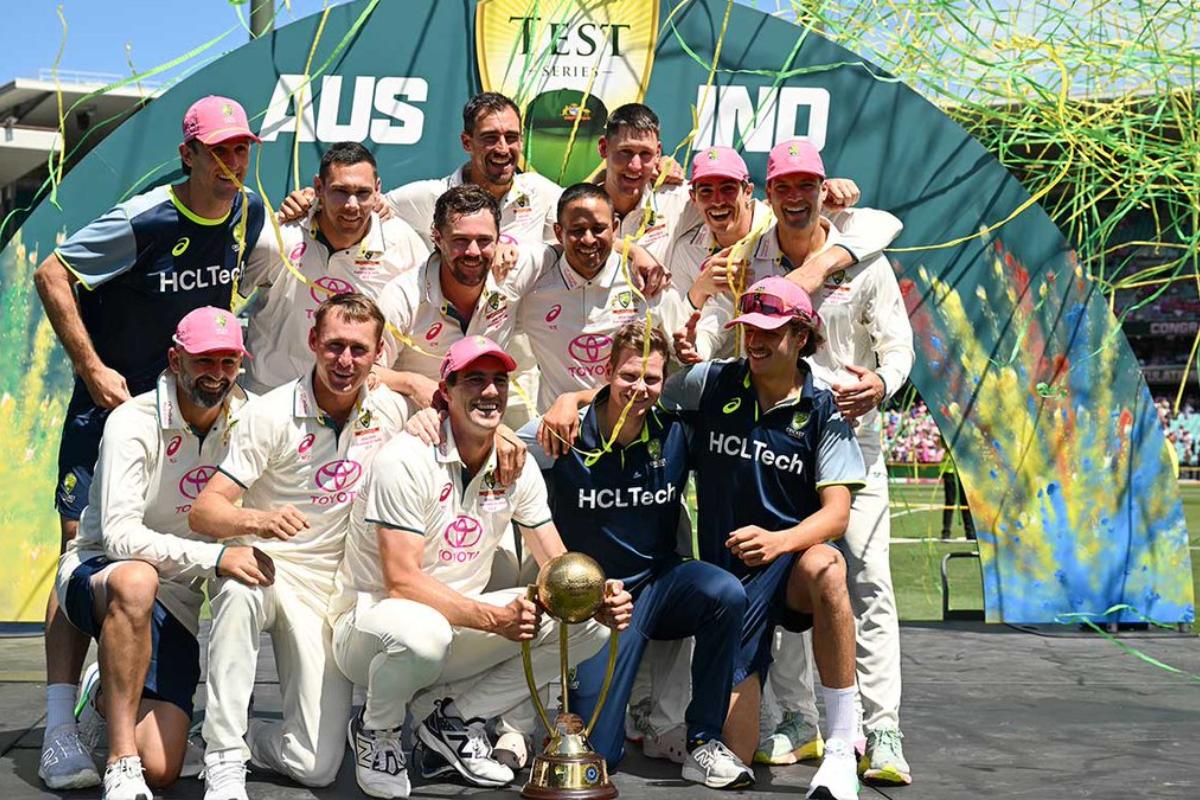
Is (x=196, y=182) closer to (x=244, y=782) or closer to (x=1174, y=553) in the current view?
(x=244, y=782)

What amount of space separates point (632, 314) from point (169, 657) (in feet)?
6.55

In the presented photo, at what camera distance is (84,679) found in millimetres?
4988

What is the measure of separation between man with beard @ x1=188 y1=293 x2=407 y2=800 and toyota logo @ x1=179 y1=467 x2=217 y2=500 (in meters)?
0.12

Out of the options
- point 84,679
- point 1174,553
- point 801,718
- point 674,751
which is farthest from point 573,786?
point 1174,553

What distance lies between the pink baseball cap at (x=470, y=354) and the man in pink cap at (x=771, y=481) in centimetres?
79

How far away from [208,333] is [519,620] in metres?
1.25

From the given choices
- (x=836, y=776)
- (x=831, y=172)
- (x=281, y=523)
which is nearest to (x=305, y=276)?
(x=281, y=523)

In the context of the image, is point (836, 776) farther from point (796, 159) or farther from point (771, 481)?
point (796, 159)

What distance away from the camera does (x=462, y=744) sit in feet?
16.0

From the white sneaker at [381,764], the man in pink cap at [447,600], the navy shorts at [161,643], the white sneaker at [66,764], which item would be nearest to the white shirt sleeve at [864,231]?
the man in pink cap at [447,600]

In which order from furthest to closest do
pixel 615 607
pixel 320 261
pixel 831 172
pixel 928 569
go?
pixel 928 569, pixel 831 172, pixel 320 261, pixel 615 607

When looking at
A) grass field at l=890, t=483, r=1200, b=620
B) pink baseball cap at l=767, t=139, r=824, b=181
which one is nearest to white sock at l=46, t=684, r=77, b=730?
pink baseball cap at l=767, t=139, r=824, b=181

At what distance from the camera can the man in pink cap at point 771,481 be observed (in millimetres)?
4902

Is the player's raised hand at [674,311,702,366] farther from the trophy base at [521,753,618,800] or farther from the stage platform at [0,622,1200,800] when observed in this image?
the trophy base at [521,753,618,800]
